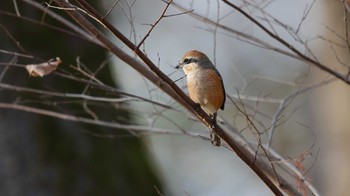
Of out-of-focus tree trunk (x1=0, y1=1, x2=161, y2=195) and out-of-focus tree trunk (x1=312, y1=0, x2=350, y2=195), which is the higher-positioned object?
out-of-focus tree trunk (x1=312, y1=0, x2=350, y2=195)

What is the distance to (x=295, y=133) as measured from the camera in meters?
10.2

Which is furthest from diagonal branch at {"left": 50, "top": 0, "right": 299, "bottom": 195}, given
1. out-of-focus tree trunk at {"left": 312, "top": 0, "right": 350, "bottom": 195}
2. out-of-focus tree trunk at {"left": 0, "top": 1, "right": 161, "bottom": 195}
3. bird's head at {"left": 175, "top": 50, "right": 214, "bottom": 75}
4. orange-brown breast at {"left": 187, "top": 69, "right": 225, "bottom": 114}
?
out-of-focus tree trunk at {"left": 312, "top": 0, "right": 350, "bottom": 195}

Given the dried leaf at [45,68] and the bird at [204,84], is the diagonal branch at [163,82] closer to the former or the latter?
the bird at [204,84]

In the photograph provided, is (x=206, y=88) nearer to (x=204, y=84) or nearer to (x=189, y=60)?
(x=204, y=84)

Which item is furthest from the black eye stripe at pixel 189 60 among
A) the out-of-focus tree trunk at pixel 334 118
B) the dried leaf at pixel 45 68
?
the out-of-focus tree trunk at pixel 334 118

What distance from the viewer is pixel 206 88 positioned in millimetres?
3572

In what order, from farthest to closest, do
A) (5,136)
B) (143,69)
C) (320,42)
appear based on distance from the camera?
(320,42) < (5,136) < (143,69)

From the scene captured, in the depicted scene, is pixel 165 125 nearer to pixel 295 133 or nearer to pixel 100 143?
pixel 295 133

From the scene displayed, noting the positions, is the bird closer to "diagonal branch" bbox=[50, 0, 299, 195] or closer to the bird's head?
the bird's head

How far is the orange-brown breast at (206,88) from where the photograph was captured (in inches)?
141

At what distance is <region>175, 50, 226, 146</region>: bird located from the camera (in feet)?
11.7

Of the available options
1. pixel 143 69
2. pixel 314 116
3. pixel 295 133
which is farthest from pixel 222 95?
pixel 295 133

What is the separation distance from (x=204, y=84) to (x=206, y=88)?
3 cm

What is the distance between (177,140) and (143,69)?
8.19m
